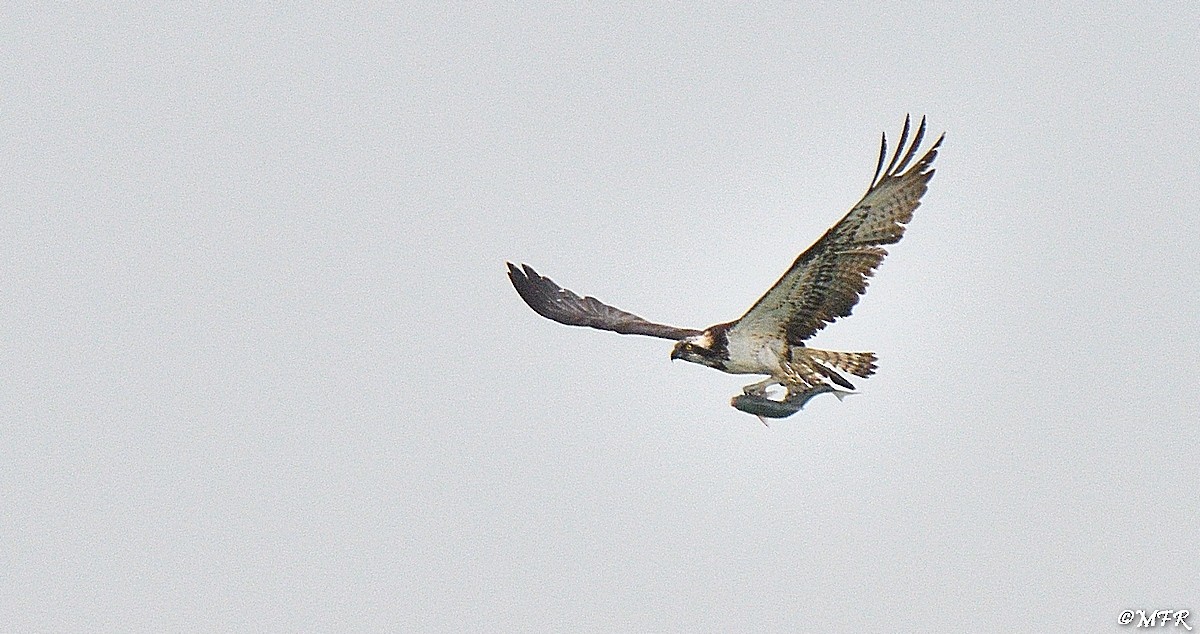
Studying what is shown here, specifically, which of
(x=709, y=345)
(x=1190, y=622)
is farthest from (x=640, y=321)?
(x=1190, y=622)

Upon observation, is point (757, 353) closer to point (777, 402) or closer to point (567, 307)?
point (777, 402)

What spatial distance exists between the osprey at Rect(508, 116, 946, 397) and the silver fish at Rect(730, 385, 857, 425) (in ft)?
0.21

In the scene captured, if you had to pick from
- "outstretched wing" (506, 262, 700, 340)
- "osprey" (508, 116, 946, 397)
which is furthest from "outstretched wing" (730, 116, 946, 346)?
"outstretched wing" (506, 262, 700, 340)

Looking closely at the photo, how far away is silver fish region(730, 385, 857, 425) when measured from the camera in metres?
15.0

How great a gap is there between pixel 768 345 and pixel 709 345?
1.70ft

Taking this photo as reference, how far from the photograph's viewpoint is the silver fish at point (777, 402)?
49.4ft

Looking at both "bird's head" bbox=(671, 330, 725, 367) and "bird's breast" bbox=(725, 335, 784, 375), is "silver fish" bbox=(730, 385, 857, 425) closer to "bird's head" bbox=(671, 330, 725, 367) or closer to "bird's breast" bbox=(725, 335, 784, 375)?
"bird's breast" bbox=(725, 335, 784, 375)

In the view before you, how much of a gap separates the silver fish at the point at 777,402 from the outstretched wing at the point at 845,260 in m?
0.45

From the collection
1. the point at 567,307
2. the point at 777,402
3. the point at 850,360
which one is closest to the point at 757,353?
the point at 777,402

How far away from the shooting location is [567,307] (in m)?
18.6

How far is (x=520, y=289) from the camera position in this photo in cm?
1884

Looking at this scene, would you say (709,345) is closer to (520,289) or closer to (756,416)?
(756,416)

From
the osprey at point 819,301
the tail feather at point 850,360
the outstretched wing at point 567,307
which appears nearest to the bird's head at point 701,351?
the osprey at point 819,301

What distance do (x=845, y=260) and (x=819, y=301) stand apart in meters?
0.56
